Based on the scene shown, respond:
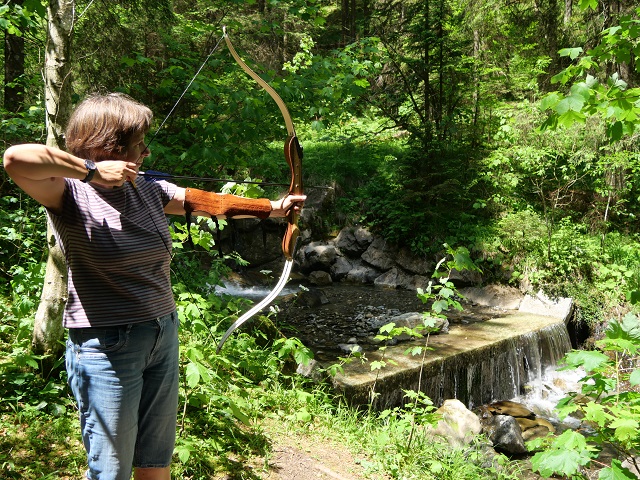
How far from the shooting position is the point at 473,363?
21.0 ft

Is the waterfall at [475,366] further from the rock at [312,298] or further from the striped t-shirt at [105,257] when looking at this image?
the striped t-shirt at [105,257]

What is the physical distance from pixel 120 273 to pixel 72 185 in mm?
287

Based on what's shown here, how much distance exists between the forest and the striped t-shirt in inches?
13.9

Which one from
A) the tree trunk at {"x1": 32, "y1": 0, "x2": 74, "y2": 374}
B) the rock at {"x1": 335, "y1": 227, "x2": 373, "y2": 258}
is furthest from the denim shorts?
the rock at {"x1": 335, "y1": 227, "x2": 373, "y2": 258}

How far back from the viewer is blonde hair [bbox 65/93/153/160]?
1.52 meters

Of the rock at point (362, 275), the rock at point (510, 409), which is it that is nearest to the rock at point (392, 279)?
the rock at point (362, 275)

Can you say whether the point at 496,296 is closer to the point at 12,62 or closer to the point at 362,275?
the point at 362,275

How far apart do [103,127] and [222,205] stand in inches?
26.6

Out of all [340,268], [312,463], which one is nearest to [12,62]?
[312,463]

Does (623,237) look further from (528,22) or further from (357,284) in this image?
(528,22)

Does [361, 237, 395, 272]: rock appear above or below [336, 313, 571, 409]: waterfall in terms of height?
above

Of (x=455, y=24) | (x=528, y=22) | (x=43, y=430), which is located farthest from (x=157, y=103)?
(x=528, y=22)

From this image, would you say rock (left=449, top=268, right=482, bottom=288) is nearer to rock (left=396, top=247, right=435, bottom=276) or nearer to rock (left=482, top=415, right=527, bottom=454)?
rock (left=396, top=247, right=435, bottom=276)

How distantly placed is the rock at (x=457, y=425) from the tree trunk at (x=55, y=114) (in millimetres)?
3114
